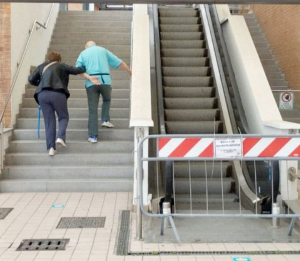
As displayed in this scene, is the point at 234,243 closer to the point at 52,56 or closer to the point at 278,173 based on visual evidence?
the point at 278,173

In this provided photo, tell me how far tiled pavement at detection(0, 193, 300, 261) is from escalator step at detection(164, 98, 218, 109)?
2.26 metres

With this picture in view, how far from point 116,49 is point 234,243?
719 cm

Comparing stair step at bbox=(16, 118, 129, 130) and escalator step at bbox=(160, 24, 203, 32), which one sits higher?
escalator step at bbox=(160, 24, 203, 32)

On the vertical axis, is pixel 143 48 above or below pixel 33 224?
above

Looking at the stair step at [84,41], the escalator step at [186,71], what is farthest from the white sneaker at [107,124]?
the stair step at [84,41]

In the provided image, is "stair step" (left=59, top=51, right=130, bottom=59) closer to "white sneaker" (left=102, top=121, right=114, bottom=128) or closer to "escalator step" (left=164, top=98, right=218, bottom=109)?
"escalator step" (left=164, top=98, right=218, bottom=109)

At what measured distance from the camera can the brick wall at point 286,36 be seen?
11.0 m

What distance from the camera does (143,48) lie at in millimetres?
8352

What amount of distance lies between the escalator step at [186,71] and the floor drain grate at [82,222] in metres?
4.37

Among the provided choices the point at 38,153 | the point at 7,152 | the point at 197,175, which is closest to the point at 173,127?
the point at 197,175

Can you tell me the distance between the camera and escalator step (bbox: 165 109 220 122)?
27.6 ft

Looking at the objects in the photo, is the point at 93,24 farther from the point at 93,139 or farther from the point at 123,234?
the point at 123,234

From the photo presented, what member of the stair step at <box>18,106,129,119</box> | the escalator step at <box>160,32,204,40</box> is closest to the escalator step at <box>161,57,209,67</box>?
the escalator step at <box>160,32,204,40</box>

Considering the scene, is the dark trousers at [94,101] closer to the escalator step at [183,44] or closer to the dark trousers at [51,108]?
the dark trousers at [51,108]
